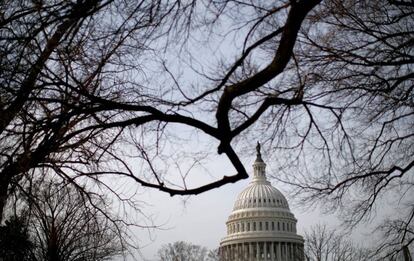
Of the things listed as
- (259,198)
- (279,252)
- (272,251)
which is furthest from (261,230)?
(259,198)

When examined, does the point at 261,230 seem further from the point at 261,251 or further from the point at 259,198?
the point at 259,198

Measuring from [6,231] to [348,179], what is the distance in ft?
21.4

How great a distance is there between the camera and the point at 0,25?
456 centimetres

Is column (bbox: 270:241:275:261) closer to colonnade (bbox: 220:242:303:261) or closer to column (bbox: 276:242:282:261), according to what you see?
colonnade (bbox: 220:242:303:261)

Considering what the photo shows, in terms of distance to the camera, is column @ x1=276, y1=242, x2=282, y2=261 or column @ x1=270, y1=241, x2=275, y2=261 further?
column @ x1=270, y1=241, x2=275, y2=261

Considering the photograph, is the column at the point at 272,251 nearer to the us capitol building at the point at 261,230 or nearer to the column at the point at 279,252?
the us capitol building at the point at 261,230

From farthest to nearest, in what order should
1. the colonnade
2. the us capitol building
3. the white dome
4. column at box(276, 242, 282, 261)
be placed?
1. the white dome
2. the us capitol building
3. the colonnade
4. column at box(276, 242, 282, 261)

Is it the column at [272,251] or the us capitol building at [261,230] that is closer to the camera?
the column at [272,251]

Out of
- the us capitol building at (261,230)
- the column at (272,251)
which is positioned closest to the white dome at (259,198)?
the us capitol building at (261,230)

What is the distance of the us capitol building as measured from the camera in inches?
3118

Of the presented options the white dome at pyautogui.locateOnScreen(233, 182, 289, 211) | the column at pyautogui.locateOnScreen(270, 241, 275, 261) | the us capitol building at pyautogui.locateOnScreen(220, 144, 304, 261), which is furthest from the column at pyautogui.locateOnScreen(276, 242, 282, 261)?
the white dome at pyautogui.locateOnScreen(233, 182, 289, 211)

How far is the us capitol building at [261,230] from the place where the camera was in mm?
79188

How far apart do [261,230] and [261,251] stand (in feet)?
11.3

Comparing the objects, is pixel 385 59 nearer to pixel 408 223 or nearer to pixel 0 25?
pixel 408 223
